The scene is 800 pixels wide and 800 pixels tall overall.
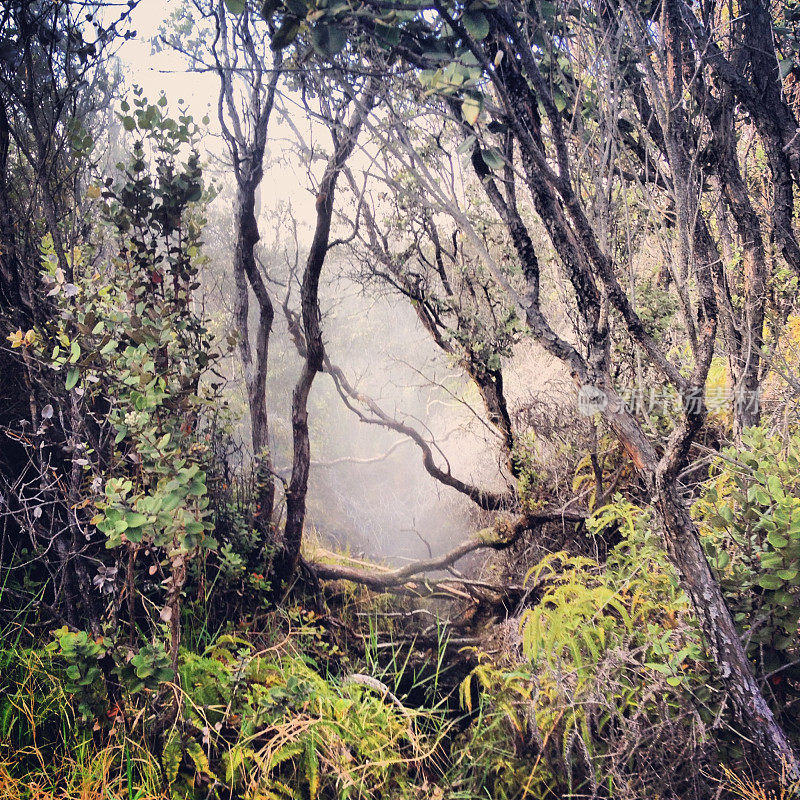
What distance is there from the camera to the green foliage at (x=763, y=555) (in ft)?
7.09

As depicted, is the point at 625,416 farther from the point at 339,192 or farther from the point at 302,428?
the point at 339,192

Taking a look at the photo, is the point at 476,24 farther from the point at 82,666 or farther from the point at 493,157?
the point at 82,666

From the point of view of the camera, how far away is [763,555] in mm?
2156

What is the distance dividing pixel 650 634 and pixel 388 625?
2.44 meters

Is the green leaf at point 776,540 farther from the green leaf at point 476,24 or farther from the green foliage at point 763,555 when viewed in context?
the green leaf at point 476,24

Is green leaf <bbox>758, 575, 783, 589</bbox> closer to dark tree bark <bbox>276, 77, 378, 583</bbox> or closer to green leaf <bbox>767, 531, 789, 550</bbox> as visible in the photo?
green leaf <bbox>767, 531, 789, 550</bbox>

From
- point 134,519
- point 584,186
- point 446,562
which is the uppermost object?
point 584,186

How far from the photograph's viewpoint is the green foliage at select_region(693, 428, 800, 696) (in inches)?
85.1

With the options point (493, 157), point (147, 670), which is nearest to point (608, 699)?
point (147, 670)

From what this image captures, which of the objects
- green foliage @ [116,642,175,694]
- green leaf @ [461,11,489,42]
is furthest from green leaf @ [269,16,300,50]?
green foliage @ [116,642,175,694]

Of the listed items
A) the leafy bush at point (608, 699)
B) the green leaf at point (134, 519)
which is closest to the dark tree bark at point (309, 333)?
the leafy bush at point (608, 699)

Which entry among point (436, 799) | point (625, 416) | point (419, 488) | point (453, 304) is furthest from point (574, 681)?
point (419, 488)

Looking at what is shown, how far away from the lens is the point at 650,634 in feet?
8.30

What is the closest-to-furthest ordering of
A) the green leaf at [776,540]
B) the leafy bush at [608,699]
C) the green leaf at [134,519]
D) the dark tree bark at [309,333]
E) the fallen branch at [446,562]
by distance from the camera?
the green leaf at [134,519] → the green leaf at [776,540] → the leafy bush at [608,699] → the dark tree bark at [309,333] → the fallen branch at [446,562]
